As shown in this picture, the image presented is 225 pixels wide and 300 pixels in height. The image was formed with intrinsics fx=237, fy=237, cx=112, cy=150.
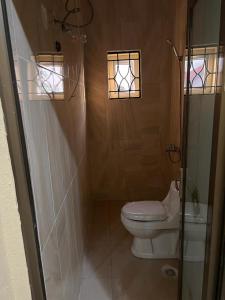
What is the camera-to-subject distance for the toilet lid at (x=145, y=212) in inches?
78.9

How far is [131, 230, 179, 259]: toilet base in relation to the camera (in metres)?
2.10

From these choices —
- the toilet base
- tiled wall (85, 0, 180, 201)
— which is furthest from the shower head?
the toilet base

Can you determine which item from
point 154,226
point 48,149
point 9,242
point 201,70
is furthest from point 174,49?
point 9,242

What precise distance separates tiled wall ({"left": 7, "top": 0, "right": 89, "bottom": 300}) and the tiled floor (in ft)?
0.89

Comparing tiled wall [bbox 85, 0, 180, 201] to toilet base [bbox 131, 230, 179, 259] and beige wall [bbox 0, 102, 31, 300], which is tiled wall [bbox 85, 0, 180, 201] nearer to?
toilet base [bbox 131, 230, 179, 259]

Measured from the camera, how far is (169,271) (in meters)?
1.96

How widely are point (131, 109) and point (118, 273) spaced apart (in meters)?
1.77

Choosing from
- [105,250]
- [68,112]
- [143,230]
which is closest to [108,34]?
[68,112]

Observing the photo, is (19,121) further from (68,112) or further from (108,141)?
(108,141)

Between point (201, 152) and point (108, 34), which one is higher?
point (108, 34)

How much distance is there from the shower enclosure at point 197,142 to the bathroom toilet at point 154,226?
27.0 inches

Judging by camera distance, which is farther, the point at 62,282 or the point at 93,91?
the point at 93,91

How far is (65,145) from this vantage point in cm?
149

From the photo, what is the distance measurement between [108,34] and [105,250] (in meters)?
2.30
